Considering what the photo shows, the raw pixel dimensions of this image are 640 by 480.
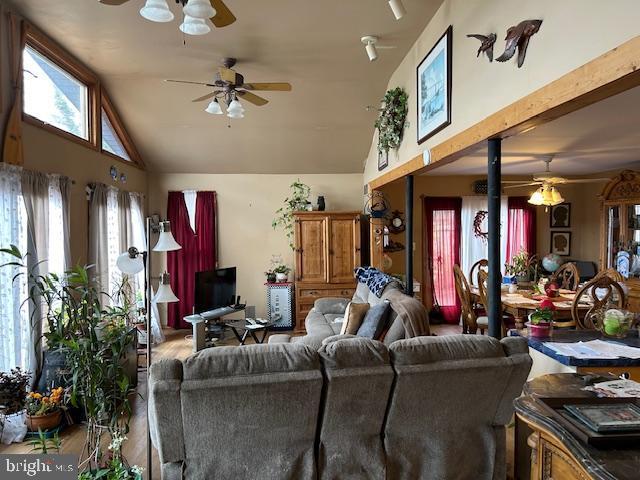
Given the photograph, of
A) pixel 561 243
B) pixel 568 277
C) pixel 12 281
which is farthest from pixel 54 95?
pixel 561 243

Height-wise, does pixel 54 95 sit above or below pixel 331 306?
above

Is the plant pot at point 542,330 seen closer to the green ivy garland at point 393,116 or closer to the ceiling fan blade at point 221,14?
the ceiling fan blade at point 221,14

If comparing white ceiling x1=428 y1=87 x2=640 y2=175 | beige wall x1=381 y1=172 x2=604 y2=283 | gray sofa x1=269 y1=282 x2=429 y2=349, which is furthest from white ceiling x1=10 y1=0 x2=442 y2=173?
gray sofa x1=269 y1=282 x2=429 y2=349

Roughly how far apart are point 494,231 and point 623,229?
3.86 metres

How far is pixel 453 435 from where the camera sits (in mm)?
2307

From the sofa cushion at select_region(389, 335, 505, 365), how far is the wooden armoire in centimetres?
437

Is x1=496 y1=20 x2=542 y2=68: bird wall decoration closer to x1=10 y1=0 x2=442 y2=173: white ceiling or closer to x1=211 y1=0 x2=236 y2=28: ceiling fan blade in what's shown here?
x1=10 y1=0 x2=442 y2=173: white ceiling

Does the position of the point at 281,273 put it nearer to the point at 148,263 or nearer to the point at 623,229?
the point at 148,263

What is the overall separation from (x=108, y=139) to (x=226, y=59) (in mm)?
2216

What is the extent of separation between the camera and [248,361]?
208 cm

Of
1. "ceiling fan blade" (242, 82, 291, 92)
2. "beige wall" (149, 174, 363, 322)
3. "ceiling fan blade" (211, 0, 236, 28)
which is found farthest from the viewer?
"beige wall" (149, 174, 363, 322)

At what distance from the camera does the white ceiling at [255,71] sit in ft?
12.3

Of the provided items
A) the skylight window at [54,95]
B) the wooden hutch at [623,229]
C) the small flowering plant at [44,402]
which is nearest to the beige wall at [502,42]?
the wooden hutch at [623,229]

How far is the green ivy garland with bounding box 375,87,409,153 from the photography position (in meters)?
4.68
